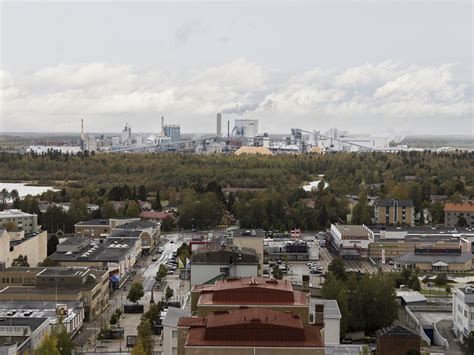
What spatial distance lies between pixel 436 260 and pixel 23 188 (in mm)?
17103

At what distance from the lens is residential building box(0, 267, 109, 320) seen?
9.57m

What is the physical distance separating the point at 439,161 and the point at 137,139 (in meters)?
38.0

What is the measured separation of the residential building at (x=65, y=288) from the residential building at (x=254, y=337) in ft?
12.8

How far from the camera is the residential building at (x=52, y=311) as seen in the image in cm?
866

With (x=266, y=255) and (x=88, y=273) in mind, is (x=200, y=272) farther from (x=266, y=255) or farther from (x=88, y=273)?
(x=266, y=255)

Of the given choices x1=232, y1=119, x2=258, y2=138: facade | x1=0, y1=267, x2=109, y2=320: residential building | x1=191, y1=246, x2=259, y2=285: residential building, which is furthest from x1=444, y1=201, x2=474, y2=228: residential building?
x1=232, y1=119, x2=258, y2=138: facade

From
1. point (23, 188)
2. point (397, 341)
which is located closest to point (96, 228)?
point (397, 341)

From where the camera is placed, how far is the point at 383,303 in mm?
9156

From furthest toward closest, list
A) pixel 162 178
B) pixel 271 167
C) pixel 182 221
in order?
pixel 271 167
pixel 162 178
pixel 182 221

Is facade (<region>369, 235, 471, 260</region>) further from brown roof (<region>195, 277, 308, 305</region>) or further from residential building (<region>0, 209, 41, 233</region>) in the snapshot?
brown roof (<region>195, 277, 308, 305</region>)

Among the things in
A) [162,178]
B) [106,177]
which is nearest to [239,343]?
[162,178]

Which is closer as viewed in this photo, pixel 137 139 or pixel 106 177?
pixel 106 177

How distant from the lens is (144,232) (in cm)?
1527

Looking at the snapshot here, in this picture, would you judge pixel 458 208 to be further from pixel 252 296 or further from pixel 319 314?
pixel 252 296
